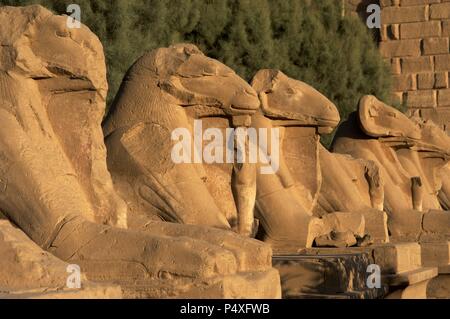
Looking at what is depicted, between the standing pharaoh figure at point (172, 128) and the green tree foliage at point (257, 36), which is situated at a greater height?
the green tree foliage at point (257, 36)

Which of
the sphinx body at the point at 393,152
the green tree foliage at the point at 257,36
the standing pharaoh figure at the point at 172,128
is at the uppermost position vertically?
the green tree foliage at the point at 257,36

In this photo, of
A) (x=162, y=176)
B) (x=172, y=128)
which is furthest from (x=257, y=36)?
(x=162, y=176)

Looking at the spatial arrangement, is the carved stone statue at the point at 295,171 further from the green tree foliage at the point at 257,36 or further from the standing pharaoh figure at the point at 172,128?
the green tree foliage at the point at 257,36

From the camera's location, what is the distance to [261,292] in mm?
4922

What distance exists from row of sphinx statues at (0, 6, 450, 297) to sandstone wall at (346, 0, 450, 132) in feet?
36.2

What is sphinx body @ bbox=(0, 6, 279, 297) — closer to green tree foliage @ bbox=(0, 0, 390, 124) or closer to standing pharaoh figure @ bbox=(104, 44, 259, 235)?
standing pharaoh figure @ bbox=(104, 44, 259, 235)

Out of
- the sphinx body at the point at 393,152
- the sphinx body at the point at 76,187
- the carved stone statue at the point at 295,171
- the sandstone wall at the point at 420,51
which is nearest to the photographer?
the sphinx body at the point at 76,187

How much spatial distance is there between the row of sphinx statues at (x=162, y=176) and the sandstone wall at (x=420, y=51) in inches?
434

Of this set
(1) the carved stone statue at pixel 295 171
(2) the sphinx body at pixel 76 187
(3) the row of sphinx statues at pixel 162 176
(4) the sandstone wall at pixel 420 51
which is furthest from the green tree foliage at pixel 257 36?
(2) the sphinx body at pixel 76 187

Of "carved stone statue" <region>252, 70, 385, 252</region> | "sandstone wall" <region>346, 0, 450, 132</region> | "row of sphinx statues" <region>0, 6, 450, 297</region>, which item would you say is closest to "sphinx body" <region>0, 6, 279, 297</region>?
"row of sphinx statues" <region>0, 6, 450, 297</region>

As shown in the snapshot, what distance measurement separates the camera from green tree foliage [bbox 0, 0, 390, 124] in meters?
13.9

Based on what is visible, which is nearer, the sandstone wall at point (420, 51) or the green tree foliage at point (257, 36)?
the green tree foliage at point (257, 36)

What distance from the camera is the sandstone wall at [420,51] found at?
2075 centimetres
